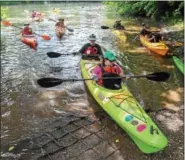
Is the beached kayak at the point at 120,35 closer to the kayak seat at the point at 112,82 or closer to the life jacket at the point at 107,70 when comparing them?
the life jacket at the point at 107,70

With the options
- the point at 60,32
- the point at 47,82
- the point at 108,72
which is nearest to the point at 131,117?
the point at 108,72

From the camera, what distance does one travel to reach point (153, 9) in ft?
76.9

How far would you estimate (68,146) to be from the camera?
6586mm

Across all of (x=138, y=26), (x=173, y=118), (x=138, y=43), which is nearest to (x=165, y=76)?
(x=173, y=118)

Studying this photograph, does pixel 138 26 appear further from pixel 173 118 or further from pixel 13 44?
pixel 173 118

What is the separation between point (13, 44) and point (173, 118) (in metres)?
11.3

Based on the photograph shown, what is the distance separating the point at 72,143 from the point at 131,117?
1.44 meters

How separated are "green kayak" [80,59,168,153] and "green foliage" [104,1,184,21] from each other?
1365 cm

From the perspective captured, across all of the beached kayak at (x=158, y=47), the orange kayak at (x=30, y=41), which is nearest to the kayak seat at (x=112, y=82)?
the beached kayak at (x=158, y=47)

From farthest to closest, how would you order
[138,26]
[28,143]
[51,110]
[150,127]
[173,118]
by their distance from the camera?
[138,26] → [51,110] → [173,118] → [28,143] → [150,127]

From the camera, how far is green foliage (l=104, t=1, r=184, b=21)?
21.0 meters

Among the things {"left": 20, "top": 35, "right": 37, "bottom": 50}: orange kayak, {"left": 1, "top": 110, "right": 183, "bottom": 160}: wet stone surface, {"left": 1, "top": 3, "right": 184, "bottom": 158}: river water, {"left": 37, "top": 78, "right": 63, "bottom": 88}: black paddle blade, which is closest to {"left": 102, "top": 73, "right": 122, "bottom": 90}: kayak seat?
{"left": 1, "top": 3, "right": 184, "bottom": 158}: river water

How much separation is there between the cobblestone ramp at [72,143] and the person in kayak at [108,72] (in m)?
1.04

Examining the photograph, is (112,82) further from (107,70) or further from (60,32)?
(60,32)
